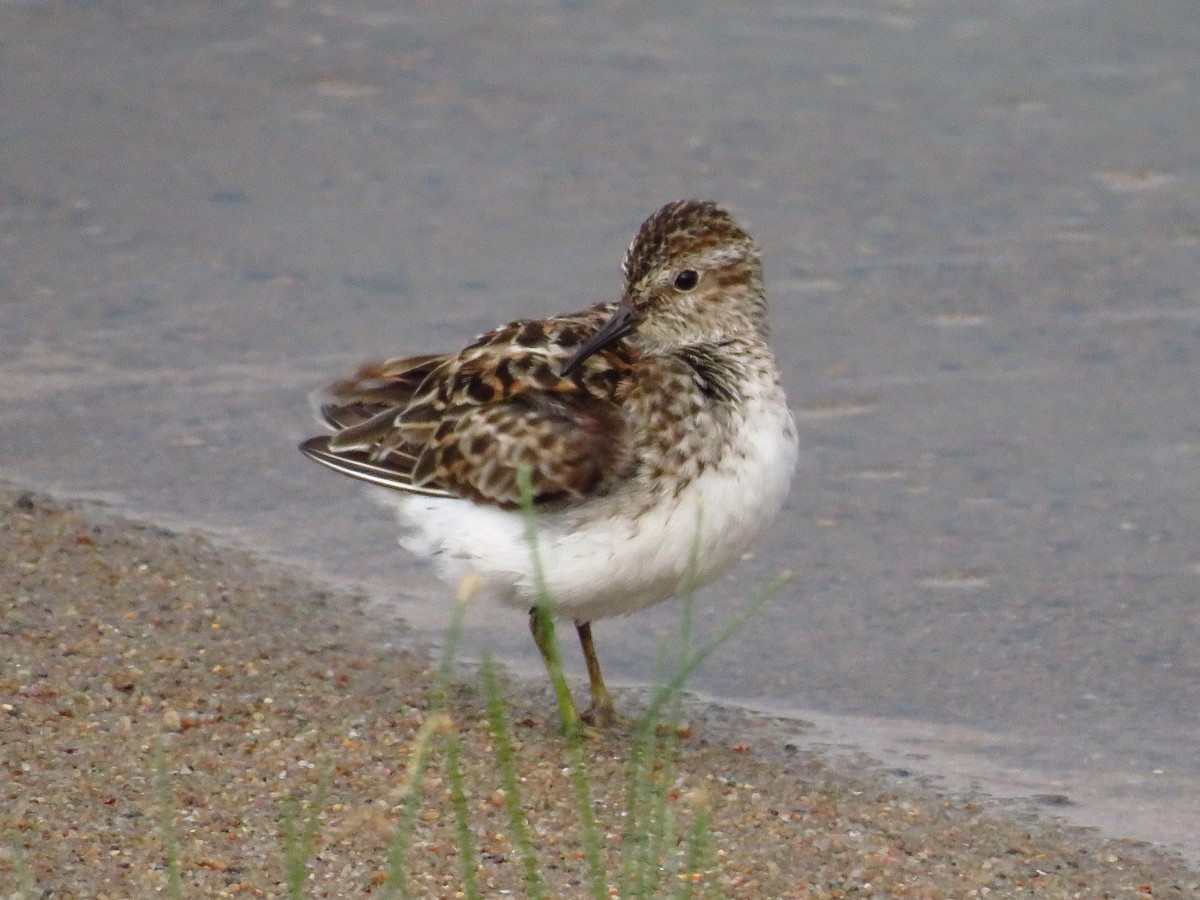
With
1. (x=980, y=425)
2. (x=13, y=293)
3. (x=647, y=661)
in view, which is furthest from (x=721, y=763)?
(x=13, y=293)

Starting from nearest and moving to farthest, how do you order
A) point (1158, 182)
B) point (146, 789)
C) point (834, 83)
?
1. point (146, 789)
2. point (1158, 182)
3. point (834, 83)

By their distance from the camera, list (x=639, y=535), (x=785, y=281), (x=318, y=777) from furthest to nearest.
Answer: (x=785, y=281) → (x=639, y=535) → (x=318, y=777)

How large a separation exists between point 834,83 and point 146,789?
676 cm

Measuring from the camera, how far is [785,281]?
30.6 ft

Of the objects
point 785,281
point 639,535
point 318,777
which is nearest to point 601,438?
point 639,535

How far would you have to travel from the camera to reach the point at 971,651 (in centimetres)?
691

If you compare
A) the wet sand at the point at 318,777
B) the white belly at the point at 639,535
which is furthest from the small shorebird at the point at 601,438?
the wet sand at the point at 318,777

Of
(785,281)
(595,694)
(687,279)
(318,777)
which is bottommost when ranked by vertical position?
(595,694)

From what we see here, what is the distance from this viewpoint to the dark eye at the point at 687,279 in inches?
251

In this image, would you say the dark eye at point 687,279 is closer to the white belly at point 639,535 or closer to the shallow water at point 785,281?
the white belly at point 639,535

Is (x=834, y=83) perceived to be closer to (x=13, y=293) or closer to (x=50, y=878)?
(x=13, y=293)

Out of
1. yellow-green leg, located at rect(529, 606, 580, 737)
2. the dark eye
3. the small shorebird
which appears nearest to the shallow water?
yellow-green leg, located at rect(529, 606, 580, 737)

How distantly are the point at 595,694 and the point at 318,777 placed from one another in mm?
1059

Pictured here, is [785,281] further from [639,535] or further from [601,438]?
[639,535]
